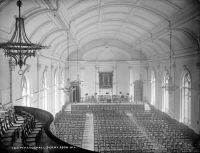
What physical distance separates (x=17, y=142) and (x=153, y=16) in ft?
31.1

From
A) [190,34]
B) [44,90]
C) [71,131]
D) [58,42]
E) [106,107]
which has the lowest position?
[71,131]

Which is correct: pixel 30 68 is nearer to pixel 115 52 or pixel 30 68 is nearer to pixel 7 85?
pixel 7 85

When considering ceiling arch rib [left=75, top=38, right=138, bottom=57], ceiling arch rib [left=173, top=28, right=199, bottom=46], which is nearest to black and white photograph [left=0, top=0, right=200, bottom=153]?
ceiling arch rib [left=173, top=28, right=199, bottom=46]

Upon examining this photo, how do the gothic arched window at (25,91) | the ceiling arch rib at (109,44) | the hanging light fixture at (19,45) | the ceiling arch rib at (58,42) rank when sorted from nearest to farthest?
the hanging light fixture at (19,45)
the gothic arched window at (25,91)
the ceiling arch rib at (58,42)
the ceiling arch rib at (109,44)

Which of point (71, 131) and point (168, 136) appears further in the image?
point (71, 131)

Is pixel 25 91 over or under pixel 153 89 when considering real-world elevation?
over

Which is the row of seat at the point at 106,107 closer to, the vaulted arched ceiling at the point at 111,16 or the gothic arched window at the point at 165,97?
the gothic arched window at the point at 165,97

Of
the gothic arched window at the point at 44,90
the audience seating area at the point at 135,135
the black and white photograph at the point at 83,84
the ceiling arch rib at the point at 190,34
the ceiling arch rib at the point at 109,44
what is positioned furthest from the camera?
the ceiling arch rib at the point at 109,44

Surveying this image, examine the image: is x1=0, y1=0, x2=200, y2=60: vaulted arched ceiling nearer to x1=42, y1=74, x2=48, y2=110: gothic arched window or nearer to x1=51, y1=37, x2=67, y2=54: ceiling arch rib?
x1=51, y1=37, x2=67, y2=54: ceiling arch rib

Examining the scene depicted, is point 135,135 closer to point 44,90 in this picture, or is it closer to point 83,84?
→ point 44,90

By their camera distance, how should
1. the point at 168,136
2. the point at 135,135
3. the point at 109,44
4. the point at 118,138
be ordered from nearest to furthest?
the point at 118,138
the point at 168,136
the point at 135,135
the point at 109,44

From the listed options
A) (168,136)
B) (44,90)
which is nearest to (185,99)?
(168,136)

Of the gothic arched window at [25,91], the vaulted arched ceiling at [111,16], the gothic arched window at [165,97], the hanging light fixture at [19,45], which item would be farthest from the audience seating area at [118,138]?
the vaulted arched ceiling at [111,16]

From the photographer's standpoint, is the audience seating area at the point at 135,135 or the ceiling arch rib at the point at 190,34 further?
the ceiling arch rib at the point at 190,34
